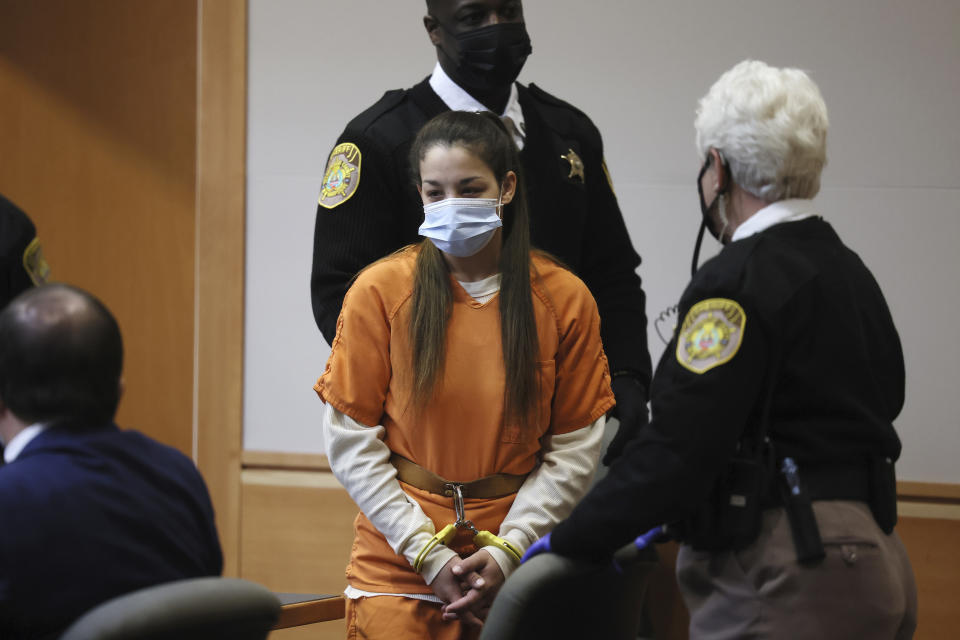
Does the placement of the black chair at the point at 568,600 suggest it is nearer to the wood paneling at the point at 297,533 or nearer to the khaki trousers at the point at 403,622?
the khaki trousers at the point at 403,622

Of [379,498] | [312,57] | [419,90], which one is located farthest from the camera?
[312,57]

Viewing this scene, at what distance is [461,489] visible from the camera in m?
1.78

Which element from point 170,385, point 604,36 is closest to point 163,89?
point 170,385

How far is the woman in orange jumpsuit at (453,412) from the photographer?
1751 mm

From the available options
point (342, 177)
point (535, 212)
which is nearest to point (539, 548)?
point (535, 212)

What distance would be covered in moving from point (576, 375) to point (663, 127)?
1.65 meters

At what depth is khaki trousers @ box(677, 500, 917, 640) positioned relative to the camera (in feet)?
4.85

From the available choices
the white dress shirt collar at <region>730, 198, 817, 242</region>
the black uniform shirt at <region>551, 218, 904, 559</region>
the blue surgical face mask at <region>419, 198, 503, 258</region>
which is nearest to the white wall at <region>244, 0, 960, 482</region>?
the blue surgical face mask at <region>419, 198, 503, 258</region>

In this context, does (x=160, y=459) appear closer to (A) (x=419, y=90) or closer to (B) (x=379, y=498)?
(B) (x=379, y=498)

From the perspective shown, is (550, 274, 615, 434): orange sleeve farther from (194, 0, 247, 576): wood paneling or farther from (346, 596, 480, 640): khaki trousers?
(194, 0, 247, 576): wood paneling

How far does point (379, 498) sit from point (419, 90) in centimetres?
94

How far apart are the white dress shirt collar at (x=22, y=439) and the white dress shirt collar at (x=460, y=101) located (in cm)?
112

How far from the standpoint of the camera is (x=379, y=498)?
1.74 metres

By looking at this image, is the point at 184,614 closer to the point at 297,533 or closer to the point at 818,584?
the point at 818,584
